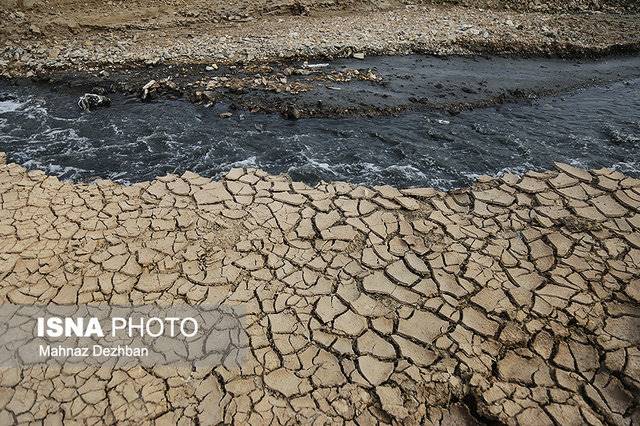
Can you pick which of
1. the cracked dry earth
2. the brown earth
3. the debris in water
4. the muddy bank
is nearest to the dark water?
the debris in water

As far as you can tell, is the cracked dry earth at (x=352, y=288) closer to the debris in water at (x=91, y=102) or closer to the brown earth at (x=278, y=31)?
the debris in water at (x=91, y=102)

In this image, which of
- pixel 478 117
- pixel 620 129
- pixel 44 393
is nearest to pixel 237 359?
pixel 44 393

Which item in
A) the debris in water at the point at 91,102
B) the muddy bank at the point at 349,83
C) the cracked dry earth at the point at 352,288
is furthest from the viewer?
the muddy bank at the point at 349,83

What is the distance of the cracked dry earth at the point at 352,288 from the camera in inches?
119

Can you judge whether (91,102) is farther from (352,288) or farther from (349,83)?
(352,288)

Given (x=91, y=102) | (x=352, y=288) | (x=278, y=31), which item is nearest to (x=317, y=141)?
(x=352, y=288)

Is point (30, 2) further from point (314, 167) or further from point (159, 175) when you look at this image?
point (314, 167)

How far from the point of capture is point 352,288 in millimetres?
3816

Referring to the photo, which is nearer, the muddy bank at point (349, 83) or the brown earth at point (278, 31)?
the muddy bank at point (349, 83)

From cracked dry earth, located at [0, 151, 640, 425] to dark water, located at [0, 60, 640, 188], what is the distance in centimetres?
38

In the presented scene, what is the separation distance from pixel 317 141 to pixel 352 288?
9.32 ft

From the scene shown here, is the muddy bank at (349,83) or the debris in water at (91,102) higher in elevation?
the muddy bank at (349,83)

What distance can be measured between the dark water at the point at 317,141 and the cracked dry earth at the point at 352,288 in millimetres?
384

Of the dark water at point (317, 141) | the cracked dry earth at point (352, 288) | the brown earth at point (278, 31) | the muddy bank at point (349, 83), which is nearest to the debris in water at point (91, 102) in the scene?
the dark water at point (317, 141)
